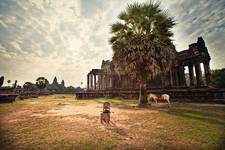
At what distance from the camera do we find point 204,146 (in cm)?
378

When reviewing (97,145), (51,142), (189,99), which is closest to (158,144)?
(97,145)

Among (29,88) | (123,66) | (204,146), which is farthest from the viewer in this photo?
(29,88)

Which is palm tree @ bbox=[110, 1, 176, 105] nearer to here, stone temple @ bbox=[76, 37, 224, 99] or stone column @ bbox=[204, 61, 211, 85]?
stone temple @ bbox=[76, 37, 224, 99]

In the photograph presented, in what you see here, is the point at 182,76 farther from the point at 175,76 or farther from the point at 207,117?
the point at 207,117

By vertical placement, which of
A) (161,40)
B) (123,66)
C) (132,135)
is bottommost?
(132,135)

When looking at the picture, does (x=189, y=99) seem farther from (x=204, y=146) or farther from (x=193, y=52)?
(x=204, y=146)

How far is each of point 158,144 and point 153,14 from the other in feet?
40.5

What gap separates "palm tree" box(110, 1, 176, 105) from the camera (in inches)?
A: 488

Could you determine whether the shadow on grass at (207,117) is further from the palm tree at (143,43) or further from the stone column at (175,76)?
the stone column at (175,76)

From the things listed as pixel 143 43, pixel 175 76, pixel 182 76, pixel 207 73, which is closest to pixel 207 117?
pixel 143 43

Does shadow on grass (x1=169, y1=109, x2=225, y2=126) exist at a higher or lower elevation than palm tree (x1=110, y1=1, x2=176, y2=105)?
lower

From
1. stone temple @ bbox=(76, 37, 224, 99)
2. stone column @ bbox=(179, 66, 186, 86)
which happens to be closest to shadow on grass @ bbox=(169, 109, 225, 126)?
stone temple @ bbox=(76, 37, 224, 99)

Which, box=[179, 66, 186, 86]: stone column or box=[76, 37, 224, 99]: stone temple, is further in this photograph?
box=[179, 66, 186, 86]: stone column

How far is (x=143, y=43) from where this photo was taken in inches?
492
